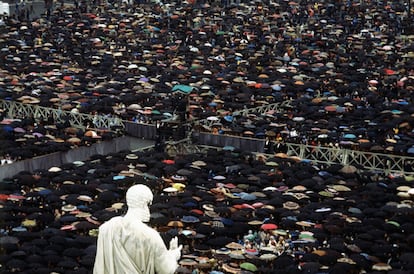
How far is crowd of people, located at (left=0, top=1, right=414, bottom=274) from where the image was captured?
3066cm

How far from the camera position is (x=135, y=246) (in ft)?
37.7

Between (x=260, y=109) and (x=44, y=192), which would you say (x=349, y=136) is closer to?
(x=260, y=109)

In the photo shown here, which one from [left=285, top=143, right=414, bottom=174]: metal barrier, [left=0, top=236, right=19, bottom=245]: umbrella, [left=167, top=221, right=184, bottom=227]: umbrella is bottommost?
[left=285, top=143, right=414, bottom=174]: metal barrier

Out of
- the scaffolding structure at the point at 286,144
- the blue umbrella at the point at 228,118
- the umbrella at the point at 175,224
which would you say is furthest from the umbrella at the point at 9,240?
the blue umbrella at the point at 228,118

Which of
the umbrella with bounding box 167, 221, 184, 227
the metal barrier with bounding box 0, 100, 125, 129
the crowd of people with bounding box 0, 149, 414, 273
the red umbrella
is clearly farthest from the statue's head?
the metal barrier with bounding box 0, 100, 125, 129

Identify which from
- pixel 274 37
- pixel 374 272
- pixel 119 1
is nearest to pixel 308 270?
pixel 374 272

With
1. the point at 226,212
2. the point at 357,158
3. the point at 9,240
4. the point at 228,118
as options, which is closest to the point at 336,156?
the point at 357,158

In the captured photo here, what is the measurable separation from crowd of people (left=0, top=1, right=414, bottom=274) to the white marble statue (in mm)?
16065

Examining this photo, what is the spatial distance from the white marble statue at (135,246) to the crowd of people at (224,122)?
1607 cm

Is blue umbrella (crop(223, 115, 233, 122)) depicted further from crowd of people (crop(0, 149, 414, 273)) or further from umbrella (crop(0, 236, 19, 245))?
umbrella (crop(0, 236, 19, 245))

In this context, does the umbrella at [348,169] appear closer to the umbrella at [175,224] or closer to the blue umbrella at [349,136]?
the blue umbrella at [349,136]

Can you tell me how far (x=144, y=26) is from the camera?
71.2 metres

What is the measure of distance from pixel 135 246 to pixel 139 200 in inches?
18.3

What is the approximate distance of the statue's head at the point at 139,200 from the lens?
1138 centimetres
